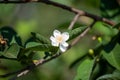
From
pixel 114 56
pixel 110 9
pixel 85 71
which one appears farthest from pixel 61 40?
pixel 110 9

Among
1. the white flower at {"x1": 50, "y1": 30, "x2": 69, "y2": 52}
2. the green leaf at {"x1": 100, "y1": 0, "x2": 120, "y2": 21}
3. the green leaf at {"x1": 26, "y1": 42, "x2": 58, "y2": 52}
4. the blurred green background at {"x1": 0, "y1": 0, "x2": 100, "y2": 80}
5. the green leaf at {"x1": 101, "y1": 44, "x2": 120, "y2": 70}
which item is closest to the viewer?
the green leaf at {"x1": 26, "y1": 42, "x2": 58, "y2": 52}

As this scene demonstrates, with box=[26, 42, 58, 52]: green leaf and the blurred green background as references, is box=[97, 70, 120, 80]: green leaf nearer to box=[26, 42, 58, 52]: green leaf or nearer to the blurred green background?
box=[26, 42, 58, 52]: green leaf

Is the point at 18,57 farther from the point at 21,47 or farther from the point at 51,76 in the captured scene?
the point at 51,76

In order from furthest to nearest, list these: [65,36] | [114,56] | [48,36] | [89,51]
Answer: [48,36] → [89,51] → [114,56] → [65,36]

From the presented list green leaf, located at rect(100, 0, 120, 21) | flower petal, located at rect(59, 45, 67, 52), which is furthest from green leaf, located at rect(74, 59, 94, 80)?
green leaf, located at rect(100, 0, 120, 21)

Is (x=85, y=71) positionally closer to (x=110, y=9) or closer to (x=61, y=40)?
(x=61, y=40)
